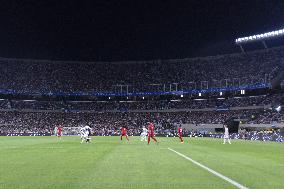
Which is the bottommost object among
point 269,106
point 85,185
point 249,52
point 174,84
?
point 85,185

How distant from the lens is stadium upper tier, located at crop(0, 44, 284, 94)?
101125 mm

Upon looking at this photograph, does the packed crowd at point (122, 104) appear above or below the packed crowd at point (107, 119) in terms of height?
above

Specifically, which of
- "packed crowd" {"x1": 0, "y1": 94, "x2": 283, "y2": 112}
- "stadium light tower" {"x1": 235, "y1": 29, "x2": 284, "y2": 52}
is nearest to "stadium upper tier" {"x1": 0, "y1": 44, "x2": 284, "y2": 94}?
"packed crowd" {"x1": 0, "y1": 94, "x2": 283, "y2": 112}

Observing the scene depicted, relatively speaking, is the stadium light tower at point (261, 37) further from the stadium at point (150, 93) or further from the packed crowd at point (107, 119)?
the packed crowd at point (107, 119)

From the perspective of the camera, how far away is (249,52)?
102 m

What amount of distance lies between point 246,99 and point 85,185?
3544 inches

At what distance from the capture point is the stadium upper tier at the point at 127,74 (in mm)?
101125

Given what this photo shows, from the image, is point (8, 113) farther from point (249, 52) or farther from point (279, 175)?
point (279, 175)

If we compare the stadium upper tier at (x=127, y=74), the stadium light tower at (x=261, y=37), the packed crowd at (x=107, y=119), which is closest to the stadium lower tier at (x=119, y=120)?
the packed crowd at (x=107, y=119)

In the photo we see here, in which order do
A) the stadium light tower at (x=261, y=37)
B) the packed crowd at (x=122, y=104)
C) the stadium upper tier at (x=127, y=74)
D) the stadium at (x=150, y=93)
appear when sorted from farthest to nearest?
the packed crowd at (x=122, y=104), the stadium upper tier at (x=127, y=74), the stadium at (x=150, y=93), the stadium light tower at (x=261, y=37)

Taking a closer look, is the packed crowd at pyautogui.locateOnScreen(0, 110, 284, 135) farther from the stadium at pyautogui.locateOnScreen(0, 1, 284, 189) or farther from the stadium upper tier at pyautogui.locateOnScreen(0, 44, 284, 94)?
the stadium upper tier at pyautogui.locateOnScreen(0, 44, 284, 94)

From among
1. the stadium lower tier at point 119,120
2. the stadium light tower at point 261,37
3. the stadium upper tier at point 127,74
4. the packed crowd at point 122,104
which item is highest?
the stadium light tower at point 261,37

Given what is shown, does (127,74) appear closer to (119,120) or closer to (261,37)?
(119,120)

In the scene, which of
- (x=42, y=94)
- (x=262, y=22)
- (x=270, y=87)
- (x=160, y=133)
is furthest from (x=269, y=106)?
(x=42, y=94)
